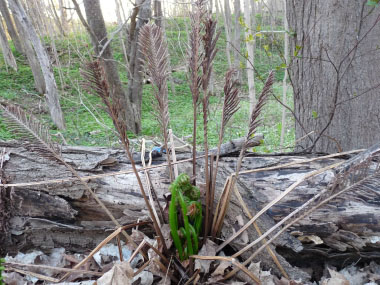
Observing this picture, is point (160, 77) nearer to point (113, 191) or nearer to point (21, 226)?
point (113, 191)

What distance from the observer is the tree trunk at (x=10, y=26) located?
1558cm

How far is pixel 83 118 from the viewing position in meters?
10.1

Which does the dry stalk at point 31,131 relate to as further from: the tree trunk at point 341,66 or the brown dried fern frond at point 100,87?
the tree trunk at point 341,66

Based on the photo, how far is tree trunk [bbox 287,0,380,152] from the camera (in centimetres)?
209

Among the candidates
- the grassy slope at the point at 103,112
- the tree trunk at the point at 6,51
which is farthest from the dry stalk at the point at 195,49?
the tree trunk at the point at 6,51

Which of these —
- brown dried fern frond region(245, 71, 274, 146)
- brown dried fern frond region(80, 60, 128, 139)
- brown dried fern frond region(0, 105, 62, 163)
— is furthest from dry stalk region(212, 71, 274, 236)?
brown dried fern frond region(0, 105, 62, 163)

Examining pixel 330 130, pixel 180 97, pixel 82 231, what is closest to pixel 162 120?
pixel 82 231

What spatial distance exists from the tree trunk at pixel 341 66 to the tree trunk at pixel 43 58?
6094 mm

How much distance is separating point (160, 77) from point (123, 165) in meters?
0.65

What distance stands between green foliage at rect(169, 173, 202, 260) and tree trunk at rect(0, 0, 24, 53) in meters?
18.2

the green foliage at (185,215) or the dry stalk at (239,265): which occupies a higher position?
the green foliage at (185,215)

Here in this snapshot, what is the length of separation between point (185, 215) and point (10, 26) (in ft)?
62.5

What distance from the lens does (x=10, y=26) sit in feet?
53.4

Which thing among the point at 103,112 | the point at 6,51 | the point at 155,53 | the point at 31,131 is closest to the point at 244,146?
the point at 155,53
